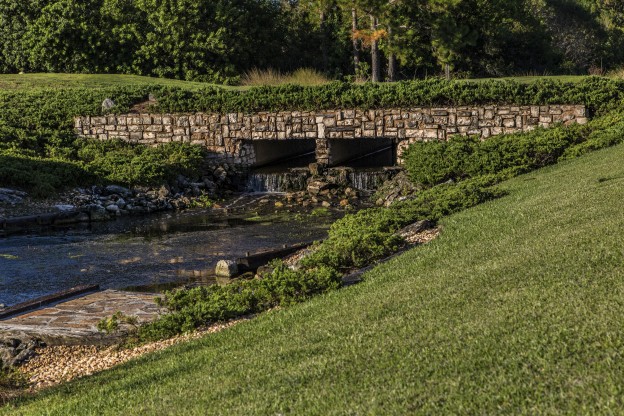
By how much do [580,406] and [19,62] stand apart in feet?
120

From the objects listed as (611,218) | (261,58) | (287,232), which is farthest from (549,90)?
(261,58)

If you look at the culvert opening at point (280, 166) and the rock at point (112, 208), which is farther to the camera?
the culvert opening at point (280, 166)

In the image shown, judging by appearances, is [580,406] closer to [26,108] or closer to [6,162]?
[6,162]

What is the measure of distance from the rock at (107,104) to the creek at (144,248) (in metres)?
6.45

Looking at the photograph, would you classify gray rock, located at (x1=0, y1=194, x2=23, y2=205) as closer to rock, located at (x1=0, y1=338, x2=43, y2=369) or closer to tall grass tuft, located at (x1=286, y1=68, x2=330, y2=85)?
tall grass tuft, located at (x1=286, y1=68, x2=330, y2=85)

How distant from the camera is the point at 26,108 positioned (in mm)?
27609

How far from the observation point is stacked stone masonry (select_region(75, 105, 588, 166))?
23.2m

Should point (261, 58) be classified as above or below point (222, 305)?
above

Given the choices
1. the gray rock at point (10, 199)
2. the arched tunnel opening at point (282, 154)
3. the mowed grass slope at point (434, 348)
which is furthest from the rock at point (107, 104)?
the mowed grass slope at point (434, 348)

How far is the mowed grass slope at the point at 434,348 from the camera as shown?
571cm

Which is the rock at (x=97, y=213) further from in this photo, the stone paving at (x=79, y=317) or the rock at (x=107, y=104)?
the stone paving at (x=79, y=317)

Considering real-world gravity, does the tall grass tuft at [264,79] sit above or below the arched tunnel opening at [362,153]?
above

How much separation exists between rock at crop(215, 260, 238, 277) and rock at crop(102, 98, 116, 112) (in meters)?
13.9

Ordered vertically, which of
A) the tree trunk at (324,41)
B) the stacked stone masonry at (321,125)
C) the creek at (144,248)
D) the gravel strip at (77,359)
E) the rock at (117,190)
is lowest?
the creek at (144,248)
